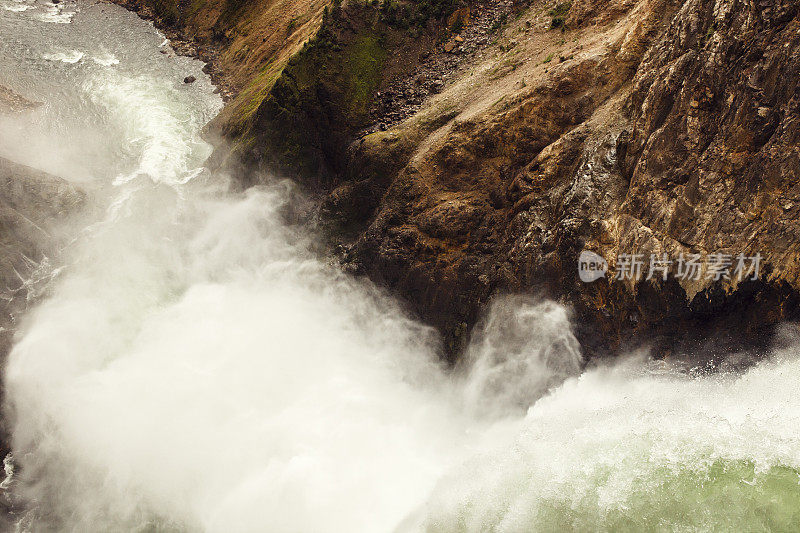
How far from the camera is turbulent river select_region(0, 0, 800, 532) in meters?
13.4

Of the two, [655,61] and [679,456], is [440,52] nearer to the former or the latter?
[655,61]

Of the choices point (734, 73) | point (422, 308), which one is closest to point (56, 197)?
point (422, 308)

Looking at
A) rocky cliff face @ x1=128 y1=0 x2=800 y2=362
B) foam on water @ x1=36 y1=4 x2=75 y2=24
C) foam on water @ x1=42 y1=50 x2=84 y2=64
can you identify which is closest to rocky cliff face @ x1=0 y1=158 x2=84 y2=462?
rocky cliff face @ x1=128 y1=0 x2=800 y2=362

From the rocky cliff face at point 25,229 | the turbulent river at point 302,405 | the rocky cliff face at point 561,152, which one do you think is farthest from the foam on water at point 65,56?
the rocky cliff face at point 561,152

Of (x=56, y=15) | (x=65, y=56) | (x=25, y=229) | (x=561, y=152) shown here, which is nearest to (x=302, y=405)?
(x=561, y=152)

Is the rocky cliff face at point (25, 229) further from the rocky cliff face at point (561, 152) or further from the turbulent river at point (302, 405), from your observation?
the rocky cliff face at point (561, 152)

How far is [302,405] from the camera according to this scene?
21281 millimetres

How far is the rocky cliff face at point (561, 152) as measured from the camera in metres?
13.8

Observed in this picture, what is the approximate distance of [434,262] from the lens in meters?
22.1

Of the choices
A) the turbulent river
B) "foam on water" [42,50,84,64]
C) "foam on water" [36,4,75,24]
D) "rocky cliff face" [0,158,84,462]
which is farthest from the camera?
"foam on water" [36,4,75,24]

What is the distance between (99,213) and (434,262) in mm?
21032

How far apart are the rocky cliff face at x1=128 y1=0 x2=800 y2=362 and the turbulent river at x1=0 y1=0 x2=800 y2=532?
5.60 feet

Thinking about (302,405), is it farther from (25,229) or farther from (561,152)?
(25,229)

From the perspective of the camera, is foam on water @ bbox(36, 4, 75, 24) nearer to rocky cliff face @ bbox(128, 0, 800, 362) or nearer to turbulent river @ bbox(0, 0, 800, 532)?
turbulent river @ bbox(0, 0, 800, 532)
